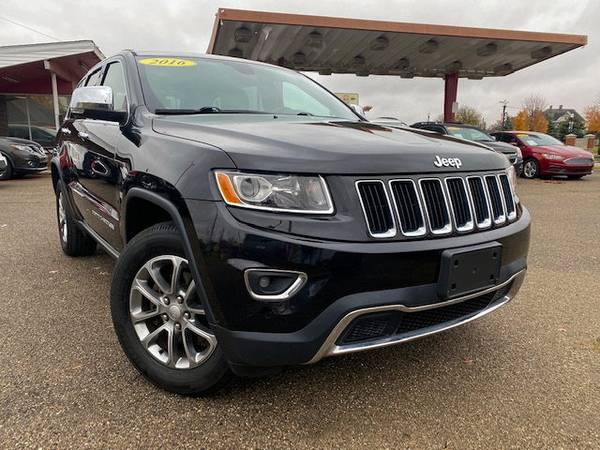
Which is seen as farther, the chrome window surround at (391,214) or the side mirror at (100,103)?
the side mirror at (100,103)

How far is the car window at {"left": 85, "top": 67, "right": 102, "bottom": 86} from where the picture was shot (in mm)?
4016

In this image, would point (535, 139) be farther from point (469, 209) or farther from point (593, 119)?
point (593, 119)

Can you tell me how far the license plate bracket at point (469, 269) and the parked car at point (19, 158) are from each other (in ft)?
41.1

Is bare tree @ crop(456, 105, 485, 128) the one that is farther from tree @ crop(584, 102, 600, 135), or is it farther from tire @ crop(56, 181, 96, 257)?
tire @ crop(56, 181, 96, 257)

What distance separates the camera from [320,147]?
1947mm

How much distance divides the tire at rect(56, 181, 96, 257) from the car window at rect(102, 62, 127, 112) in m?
1.27

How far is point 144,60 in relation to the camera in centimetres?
312

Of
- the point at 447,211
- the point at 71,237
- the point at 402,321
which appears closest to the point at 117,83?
the point at 71,237

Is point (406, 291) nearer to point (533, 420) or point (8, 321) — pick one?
point (533, 420)

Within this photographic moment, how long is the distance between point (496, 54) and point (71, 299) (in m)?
18.2

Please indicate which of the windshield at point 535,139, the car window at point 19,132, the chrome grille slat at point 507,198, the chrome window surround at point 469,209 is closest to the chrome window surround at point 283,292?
the chrome window surround at point 469,209

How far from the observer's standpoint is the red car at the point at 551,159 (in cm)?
1343

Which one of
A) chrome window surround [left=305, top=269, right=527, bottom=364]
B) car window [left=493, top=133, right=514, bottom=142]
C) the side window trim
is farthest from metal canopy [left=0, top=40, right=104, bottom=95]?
chrome window surround [left=305, top=269, right=527, bottom=364]

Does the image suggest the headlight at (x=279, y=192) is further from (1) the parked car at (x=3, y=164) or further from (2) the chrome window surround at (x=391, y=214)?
(1) the parked car at (x=3, y=164)
